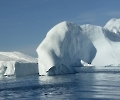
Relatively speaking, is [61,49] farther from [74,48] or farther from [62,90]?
[62,90]

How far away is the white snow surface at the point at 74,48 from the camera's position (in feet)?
127

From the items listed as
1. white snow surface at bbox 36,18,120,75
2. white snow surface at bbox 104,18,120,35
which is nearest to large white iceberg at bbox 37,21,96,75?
white snow surface at bbox 36,18,120,75

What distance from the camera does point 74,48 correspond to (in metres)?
49.0

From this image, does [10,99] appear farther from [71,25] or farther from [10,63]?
[71,25]

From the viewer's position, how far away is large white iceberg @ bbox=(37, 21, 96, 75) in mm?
38250

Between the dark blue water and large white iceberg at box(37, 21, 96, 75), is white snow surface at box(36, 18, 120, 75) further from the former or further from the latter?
the dark blue water

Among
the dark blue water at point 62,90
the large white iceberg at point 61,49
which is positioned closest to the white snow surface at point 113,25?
the large white iceberg at point 61,49

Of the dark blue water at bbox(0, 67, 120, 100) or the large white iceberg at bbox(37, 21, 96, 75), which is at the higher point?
the large white iceberg at bbox(37, 21, 96, 75)

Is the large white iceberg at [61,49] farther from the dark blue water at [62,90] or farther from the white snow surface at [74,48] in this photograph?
the dark blue water at [62,90]

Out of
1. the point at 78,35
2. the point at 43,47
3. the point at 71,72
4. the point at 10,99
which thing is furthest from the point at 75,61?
the point at 10,99

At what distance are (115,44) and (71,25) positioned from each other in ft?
41.5

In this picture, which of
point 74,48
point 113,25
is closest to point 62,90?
point 74,48

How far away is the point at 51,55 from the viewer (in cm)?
3834

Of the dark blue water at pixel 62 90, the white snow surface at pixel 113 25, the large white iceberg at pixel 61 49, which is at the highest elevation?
the white snow surface at pixel 113 25
